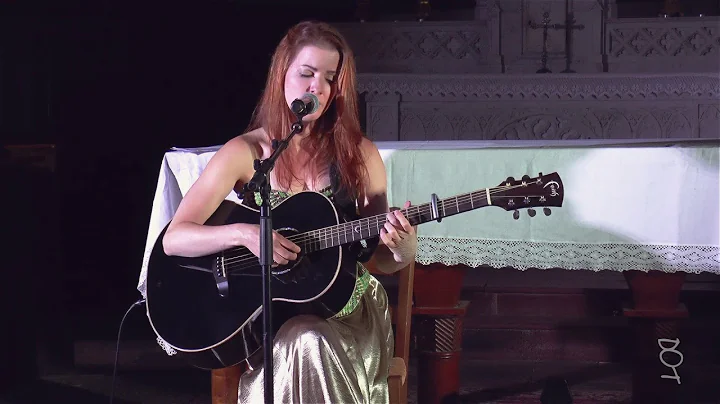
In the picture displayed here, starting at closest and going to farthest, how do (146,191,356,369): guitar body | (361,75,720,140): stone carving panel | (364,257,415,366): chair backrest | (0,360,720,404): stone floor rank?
(146,191,356,369): guitar body, (364,257,415,366): chair backrest, (0,360,720,404): stone floor, (361,75,720,140): stone carving panel

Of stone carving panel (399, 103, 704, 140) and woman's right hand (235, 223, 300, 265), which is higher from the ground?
stone carving panel (399, 103, 704, 140)

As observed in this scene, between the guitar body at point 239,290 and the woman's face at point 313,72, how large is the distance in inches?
10.4

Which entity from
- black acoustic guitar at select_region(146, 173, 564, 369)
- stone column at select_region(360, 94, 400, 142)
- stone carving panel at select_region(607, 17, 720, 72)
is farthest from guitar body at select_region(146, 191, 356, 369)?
stone carving panel at select_region(607, 17, 720, 72)

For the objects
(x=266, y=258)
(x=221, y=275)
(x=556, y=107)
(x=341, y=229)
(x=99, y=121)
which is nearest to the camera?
(x=266, y=258)

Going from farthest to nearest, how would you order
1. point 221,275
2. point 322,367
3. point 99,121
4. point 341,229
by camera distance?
1. point 99,121
2. point 221,275
3. point 341,229
4. point 322,367

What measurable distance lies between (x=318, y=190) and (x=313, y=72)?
0.31 metres

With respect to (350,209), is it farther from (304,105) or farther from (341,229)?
(304,105)

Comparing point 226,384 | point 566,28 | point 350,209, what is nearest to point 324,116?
point 350,209

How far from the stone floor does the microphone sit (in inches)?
74.6

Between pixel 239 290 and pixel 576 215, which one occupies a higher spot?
pixel 576 215

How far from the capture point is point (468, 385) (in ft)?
12.8

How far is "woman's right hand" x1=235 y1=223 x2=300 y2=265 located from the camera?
2.23 metres

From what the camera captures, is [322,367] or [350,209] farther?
[350,209]

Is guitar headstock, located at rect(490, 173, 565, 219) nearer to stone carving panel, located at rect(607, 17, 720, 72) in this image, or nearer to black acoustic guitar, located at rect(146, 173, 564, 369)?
black acoustic guitar, located at rect(146, 173, 564, 369)
